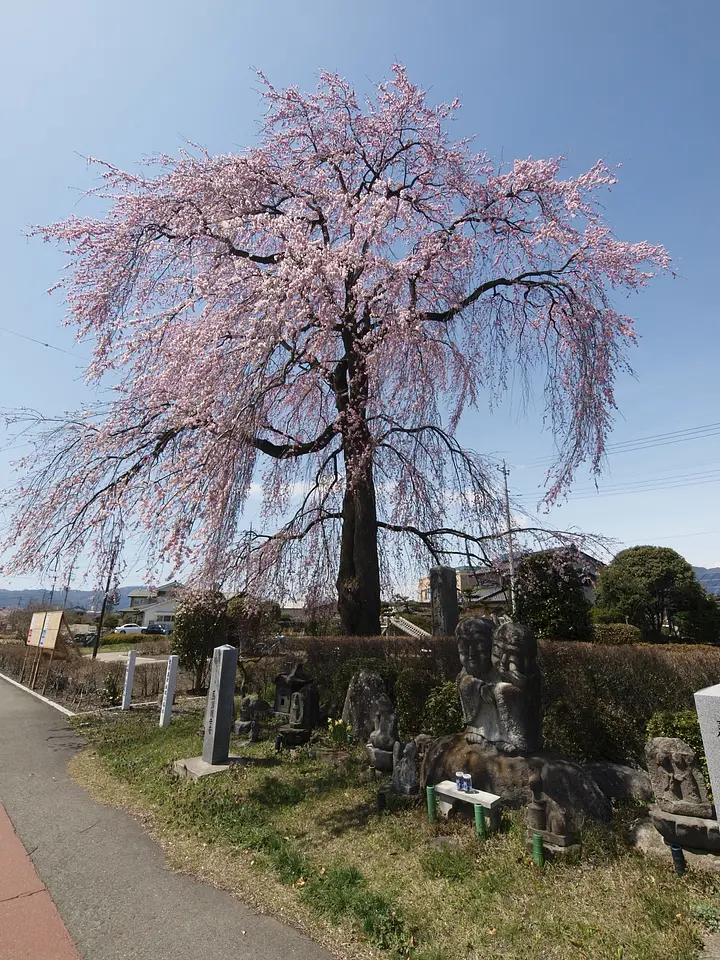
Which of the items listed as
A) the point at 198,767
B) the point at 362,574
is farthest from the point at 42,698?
the point at 362,574

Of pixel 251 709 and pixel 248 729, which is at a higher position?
pixel 251 709

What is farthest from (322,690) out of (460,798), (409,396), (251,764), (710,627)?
(710,627)

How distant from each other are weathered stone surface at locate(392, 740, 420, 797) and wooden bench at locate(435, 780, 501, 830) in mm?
545

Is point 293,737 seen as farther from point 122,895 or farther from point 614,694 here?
point 614,694

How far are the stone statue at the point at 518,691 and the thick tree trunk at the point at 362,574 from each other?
5.12 m

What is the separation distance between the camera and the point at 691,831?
400 cm

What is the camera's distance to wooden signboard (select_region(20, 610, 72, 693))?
48.7 ft

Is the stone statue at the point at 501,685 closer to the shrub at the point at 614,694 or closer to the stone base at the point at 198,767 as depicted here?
the shrub at the point at 614,694

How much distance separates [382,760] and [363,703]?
1.57m

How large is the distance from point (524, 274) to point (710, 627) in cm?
1908

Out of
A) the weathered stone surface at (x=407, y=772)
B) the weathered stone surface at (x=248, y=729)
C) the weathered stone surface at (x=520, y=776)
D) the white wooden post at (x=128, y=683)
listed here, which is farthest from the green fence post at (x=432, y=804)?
the white wooden post at (x=128, y=683)

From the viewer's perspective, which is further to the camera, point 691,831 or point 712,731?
point 691,831

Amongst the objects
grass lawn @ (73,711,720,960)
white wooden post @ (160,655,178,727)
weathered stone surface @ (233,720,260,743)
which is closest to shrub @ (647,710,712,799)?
grass lawn @ (73,711,720,960)

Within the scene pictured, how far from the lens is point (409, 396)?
10586 mm
